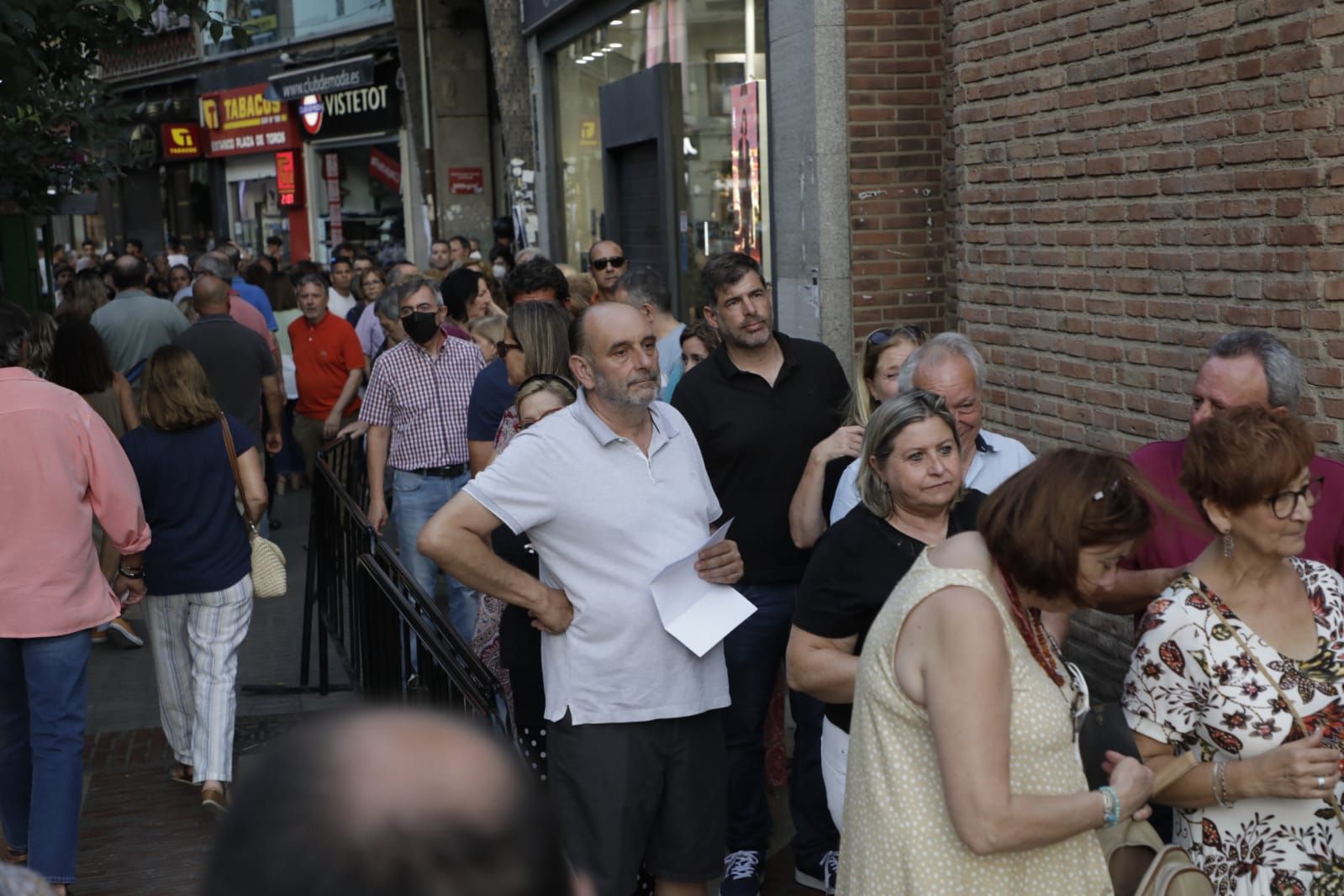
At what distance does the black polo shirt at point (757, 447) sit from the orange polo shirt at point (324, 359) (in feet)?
21.9

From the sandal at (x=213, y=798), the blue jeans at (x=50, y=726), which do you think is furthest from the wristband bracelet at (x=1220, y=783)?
the sandal at (x=213, y=798)

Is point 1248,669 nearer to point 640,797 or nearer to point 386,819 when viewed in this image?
point 640,797

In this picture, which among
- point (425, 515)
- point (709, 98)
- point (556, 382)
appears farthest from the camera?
point (709, 98)

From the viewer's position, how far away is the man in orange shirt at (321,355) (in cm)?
1177

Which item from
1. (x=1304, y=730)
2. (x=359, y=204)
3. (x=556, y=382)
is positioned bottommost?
(x=1304, y=730)

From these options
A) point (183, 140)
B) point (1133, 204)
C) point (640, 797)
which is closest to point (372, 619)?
point (640, 797)

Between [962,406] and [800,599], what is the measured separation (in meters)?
1.04

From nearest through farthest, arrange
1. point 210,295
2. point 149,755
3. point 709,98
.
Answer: point 149,755, point 210,295, point 709,98

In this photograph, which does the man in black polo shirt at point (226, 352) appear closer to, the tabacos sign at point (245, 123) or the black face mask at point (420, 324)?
the black face mask at point (420, 324)

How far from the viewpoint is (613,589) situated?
4.10 metres

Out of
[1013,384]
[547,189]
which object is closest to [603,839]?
[1013,384]

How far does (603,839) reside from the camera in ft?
13.7

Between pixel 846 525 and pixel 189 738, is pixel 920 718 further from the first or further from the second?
pixel 189 738

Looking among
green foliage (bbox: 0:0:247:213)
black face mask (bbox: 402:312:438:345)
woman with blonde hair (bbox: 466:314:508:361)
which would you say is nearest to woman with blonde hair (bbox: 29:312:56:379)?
green foliage (bbox: 0:0:247:213)
